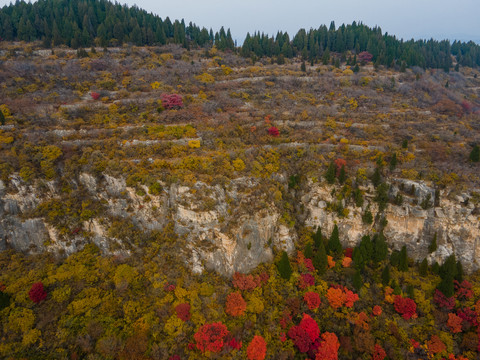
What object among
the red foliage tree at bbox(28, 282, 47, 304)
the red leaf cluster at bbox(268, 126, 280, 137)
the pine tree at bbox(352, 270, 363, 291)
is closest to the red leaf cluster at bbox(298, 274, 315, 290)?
the pine tree at bbox(352, 270, 363, 291)

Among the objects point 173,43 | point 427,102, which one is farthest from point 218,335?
point 173,43

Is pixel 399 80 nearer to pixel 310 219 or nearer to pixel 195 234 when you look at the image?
pixel 310 219

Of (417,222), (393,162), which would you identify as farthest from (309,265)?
(393,162)

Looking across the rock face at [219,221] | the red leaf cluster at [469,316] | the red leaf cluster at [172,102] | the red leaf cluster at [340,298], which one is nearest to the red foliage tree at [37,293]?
the rock face at [219,221]

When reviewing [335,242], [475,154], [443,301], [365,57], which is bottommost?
[443,301]

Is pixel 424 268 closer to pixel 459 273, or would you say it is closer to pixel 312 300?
pixel 459 273

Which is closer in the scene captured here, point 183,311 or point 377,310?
point 183,311
